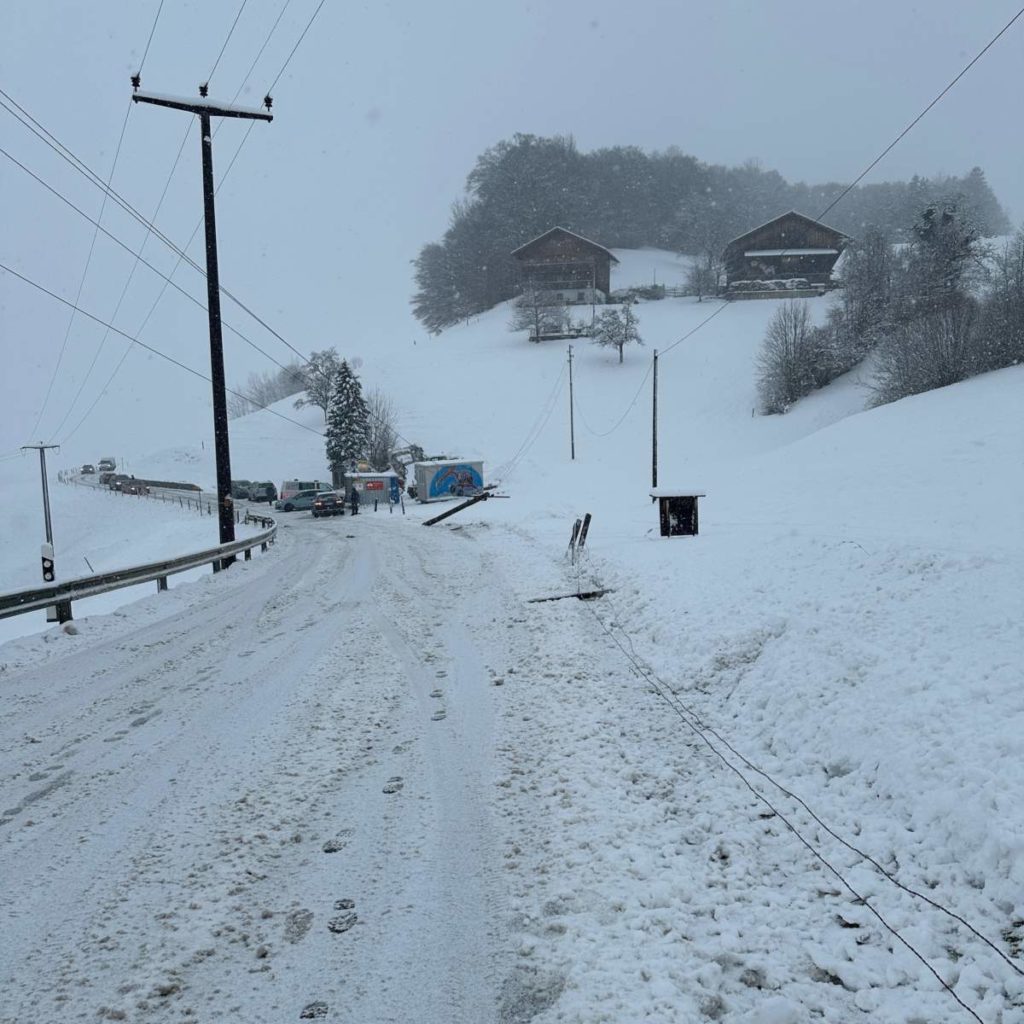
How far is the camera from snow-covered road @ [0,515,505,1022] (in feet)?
8.97

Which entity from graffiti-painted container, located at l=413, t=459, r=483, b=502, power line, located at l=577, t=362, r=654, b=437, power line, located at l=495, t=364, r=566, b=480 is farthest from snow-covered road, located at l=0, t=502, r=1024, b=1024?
power line, located at l=577, t=362, r=654, b=437

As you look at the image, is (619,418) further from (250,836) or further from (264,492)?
(250,836)

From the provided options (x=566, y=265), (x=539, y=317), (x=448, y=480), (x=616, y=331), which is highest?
(x=566, y=265)

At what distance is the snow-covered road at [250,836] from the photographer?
2.73 metres

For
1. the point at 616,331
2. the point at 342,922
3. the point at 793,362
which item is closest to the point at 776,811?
the point at 342,922

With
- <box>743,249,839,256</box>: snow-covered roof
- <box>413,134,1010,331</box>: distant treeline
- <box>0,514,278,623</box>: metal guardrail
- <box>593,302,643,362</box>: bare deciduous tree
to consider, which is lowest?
<box>0,514,278,623</box>: metal guardrail

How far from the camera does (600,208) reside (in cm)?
11112

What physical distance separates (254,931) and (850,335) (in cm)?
5525

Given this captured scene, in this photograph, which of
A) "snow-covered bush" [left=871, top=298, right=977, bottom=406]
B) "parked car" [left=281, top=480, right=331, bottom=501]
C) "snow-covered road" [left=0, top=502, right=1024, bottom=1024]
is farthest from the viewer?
"parked car" [left=281, top=480, right=331, bottom=501]

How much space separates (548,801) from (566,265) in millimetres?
85949

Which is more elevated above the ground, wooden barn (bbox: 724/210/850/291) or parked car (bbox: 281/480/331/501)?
wooden barn (bbox: 724/210/850/291)

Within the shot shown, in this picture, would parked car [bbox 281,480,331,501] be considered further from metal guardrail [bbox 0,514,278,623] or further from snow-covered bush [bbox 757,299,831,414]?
metal guardrail [bbox 0,514,278,623]

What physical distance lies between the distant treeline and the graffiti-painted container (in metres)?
61.5

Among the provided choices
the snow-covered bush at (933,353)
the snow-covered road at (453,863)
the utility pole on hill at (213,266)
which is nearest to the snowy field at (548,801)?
the snow-covered road at (453,863)
